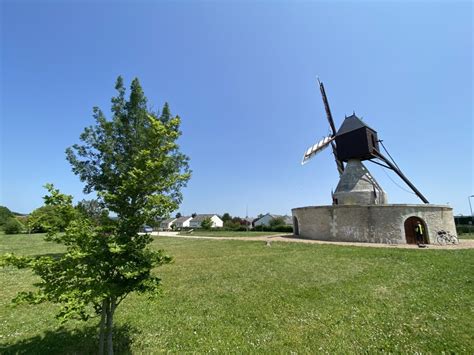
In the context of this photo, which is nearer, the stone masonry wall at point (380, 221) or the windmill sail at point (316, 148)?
the stone masonry wall at point (380, 221)

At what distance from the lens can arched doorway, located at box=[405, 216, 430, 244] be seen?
756 inches

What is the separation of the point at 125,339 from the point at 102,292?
2.57 meters

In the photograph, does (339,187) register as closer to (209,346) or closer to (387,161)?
(387,161)

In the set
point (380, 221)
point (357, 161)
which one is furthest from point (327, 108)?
point (380, 221)

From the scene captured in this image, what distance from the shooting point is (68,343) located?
5160 millimetres

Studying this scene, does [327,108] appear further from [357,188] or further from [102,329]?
[102,329]

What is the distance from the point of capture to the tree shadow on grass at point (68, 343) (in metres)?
4.85

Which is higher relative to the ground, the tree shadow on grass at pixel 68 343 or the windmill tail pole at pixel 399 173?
the windmill tail pole at pixel 399 173

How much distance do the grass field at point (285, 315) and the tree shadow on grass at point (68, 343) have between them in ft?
0.07

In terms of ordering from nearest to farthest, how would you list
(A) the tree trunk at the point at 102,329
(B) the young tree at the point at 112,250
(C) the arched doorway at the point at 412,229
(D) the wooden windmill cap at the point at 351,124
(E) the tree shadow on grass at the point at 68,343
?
(B) the young tree at the point at 112,250, (A) the tree trunk at the point at 102,329, (E) the tree shadow on grass at the point at 68,343, (C) the arched doorway at the point at 412,229, (D) the wooden windmill cap at the point at 351,124

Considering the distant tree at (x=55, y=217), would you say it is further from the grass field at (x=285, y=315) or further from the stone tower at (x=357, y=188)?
the stone tower at (x=357, y=188)

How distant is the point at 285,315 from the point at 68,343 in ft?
17.4

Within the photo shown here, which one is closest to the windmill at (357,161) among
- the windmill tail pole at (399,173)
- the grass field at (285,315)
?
the windmill tail pole at (399,173)

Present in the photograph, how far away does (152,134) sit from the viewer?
452 cm
